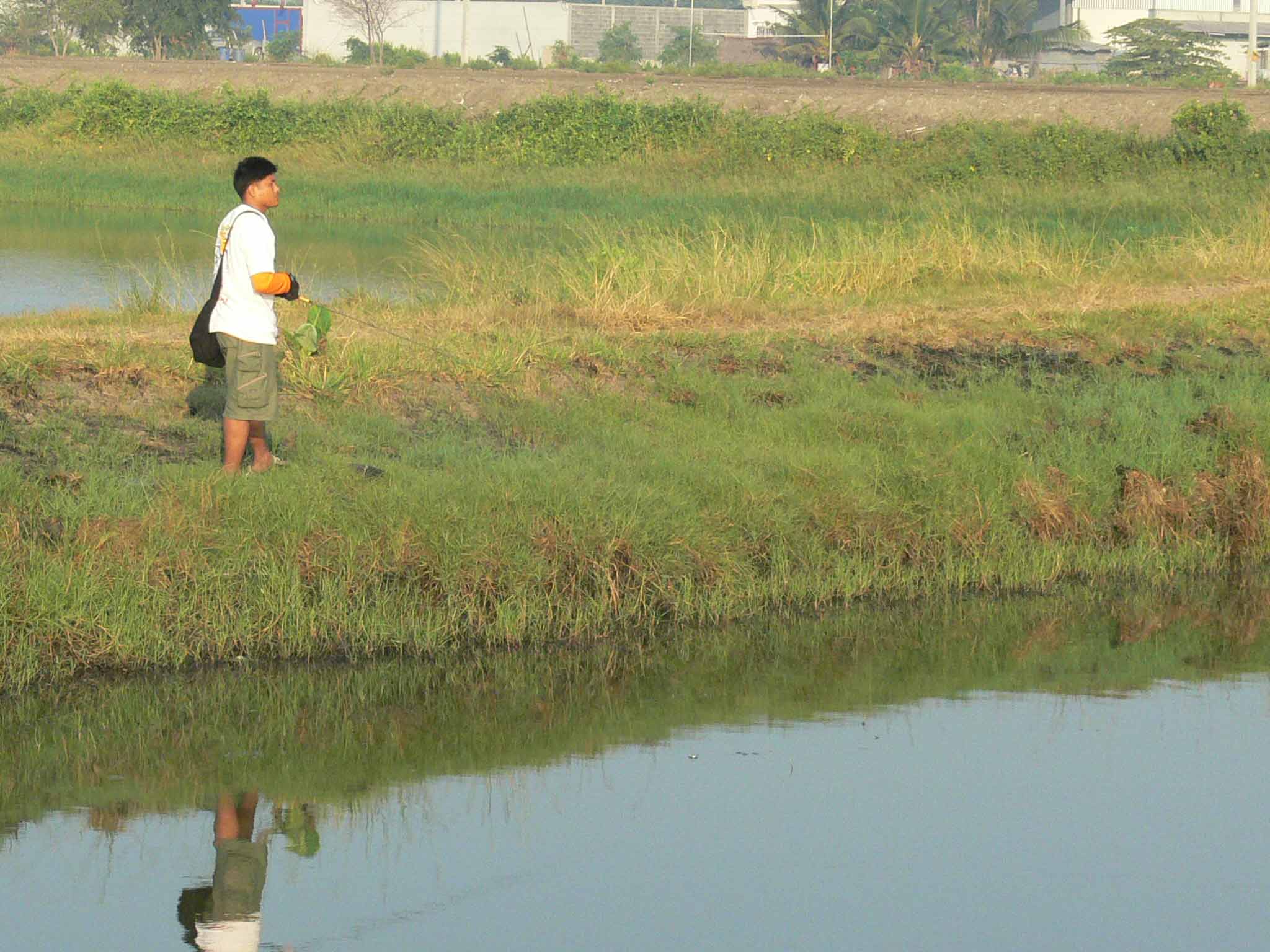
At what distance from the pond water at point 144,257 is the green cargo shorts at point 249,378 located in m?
3.94

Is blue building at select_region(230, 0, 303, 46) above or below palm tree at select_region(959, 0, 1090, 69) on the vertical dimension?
above

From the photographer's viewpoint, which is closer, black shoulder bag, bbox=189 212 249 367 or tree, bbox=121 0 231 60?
black shoulder bag, bbox=189 212 249 367

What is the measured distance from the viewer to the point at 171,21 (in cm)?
4859

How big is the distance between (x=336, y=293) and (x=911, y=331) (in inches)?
190

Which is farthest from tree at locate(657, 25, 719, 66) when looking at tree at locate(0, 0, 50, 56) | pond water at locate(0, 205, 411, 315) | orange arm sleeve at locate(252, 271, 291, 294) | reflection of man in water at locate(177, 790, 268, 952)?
reflection of man in water at locate(177, 790, 268, 952)

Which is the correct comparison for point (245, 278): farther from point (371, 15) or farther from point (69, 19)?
point (371, 15)

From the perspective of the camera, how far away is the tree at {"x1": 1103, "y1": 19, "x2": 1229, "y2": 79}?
4953 cm

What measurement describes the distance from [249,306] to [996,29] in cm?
4543

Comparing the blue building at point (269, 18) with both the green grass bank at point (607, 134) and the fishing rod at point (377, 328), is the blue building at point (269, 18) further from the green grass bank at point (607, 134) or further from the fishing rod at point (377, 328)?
the fishing rod at point (377, 328)

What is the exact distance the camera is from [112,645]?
643 cm

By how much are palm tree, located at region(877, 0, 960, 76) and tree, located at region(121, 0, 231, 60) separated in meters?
18.7

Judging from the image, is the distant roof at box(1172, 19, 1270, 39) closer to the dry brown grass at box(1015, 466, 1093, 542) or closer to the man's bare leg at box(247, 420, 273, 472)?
the dry brown grass at box(1015, 466, 1093, 542)

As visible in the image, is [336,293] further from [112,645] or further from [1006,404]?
[112,645]

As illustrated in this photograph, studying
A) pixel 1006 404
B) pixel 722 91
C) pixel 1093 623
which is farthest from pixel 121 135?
pixel 1093 623
